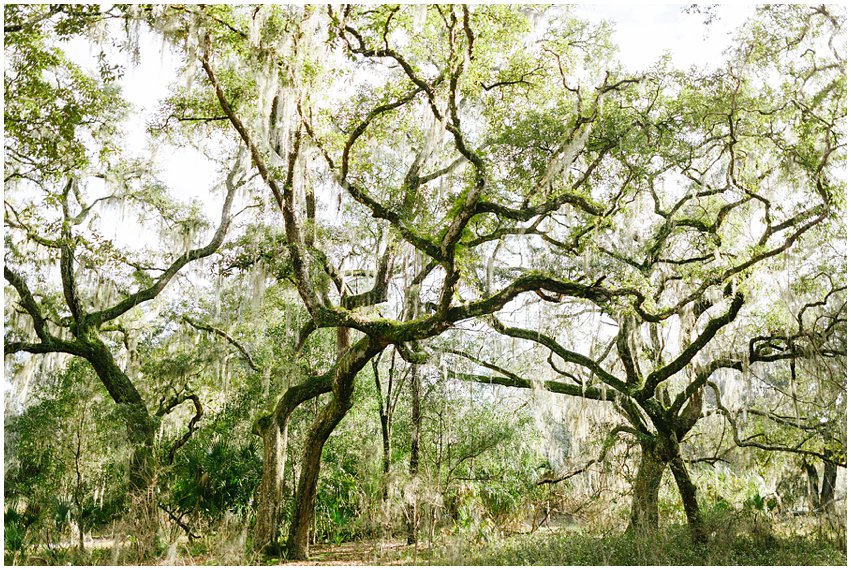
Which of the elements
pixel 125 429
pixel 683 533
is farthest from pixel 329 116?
pixel 683 533

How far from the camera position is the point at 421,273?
9.00 meters

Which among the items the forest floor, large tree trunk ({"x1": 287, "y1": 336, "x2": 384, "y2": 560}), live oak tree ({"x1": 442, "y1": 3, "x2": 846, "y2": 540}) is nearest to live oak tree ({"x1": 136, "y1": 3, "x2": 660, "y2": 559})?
large tree trunk ({"x1": 287, "y1": 336, "x2": 384, "y2": 560})

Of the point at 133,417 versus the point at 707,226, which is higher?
the point at 707,226

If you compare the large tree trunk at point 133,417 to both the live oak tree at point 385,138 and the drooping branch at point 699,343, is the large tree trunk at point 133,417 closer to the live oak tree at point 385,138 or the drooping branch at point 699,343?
the live oak tree at point 385,138

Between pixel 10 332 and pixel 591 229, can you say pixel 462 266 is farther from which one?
pixel 10 332

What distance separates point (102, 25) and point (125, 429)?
523cm

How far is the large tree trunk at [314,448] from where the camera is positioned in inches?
308

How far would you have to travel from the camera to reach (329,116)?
7.98 meters

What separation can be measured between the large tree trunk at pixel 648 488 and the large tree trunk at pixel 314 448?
154 inches

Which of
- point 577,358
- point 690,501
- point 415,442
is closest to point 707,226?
point 577,358

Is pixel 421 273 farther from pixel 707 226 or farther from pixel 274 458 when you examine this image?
pixel 707 226

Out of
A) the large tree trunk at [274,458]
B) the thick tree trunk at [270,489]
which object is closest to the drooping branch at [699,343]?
the large tree trunk at [274,458]

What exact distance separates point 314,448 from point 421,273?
277 cm

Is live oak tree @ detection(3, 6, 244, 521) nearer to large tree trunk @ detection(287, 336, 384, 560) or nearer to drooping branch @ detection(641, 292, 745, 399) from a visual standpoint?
large tree trunk @ detection(287, 336, 384, 560)
